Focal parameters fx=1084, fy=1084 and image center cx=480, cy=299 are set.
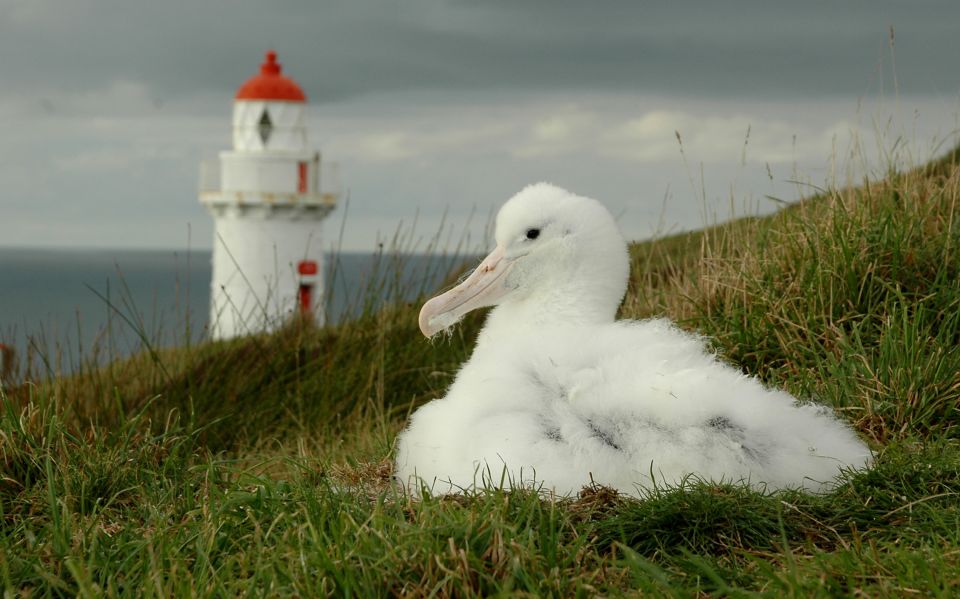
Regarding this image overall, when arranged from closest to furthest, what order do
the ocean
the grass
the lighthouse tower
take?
the grass, the ocean, the lighthouse tower

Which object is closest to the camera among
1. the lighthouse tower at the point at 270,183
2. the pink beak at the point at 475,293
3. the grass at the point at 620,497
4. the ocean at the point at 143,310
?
the grass at the point at 620,497

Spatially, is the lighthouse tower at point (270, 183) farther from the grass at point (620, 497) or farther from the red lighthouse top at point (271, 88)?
the grass at point (620, 497)

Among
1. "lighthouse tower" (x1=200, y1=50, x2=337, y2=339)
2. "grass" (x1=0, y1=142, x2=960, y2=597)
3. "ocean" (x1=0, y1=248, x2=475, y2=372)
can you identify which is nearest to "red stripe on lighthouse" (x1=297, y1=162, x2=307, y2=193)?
"lighthouse tower" (x1=200, y1=50, x2=337, y2=339)

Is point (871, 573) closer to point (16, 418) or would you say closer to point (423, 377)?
point (16, 418)

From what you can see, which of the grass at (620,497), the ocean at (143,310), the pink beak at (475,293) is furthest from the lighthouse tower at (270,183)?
the pink beak at (475,293)

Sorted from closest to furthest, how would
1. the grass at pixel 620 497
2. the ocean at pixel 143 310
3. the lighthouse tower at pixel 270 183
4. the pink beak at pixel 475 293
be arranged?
the grass at pixel 620 497
the pink beak at pixel 475 293
the ocean at pixel 143 310
the lighthouse tower at pixel 270 183

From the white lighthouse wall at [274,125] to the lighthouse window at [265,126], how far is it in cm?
3

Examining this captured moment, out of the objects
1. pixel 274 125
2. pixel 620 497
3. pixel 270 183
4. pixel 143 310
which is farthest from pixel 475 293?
pixel 274 125

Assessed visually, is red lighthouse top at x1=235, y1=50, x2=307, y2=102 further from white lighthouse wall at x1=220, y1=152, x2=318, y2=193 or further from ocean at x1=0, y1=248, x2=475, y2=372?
ocean at x1=0, y1=248, x2=475, y2=372

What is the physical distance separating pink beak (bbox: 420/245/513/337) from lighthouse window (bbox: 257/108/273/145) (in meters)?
23.6

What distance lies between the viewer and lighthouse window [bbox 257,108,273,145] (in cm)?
2692

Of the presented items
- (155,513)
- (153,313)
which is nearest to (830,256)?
(155,513)

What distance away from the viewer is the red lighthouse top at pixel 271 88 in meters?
26.7

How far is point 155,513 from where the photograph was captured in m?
3.39
